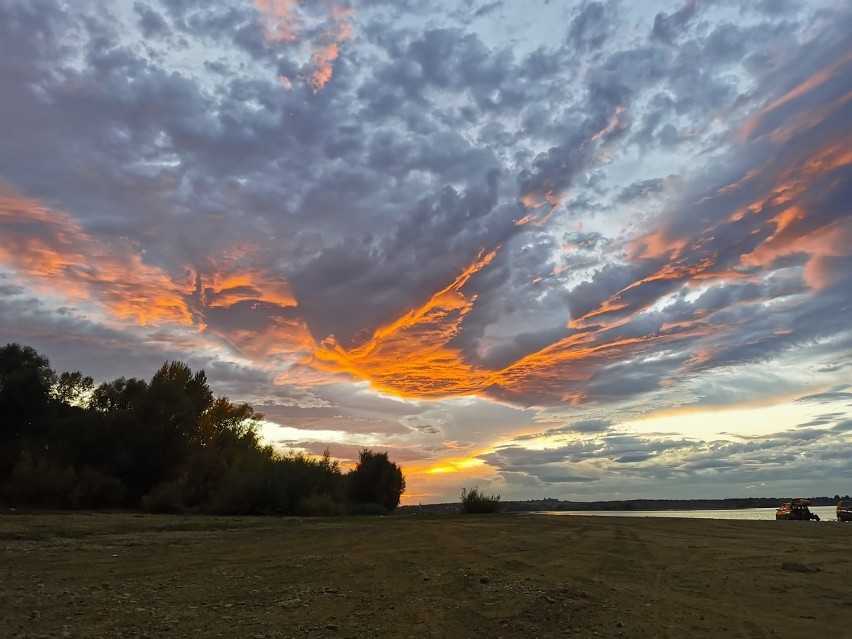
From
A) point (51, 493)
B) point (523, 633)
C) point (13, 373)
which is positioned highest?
point (13, 373)

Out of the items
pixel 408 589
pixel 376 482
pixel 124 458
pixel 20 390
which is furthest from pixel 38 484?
pixel 376 482

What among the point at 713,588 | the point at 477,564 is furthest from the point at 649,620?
the point at 477,564

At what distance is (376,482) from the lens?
2854 inches

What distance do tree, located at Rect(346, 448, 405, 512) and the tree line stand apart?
2100cm

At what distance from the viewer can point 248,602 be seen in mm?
8125

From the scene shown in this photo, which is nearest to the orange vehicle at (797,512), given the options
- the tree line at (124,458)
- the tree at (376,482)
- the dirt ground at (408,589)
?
the dirt ground at (408,589)

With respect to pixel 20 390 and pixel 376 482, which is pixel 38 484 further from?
pixel 376 482

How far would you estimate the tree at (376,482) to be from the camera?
235ft

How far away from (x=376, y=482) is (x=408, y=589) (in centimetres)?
6509

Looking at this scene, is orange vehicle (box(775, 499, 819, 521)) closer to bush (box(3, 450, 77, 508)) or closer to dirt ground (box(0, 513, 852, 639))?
dirt ground (box(0, 513, 852, 639))

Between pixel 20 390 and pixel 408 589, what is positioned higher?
pixel 20 390

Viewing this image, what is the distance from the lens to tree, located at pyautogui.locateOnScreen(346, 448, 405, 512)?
71.6 meters

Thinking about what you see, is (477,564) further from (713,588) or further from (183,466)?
(183,466)

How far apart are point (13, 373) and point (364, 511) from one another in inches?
1232
